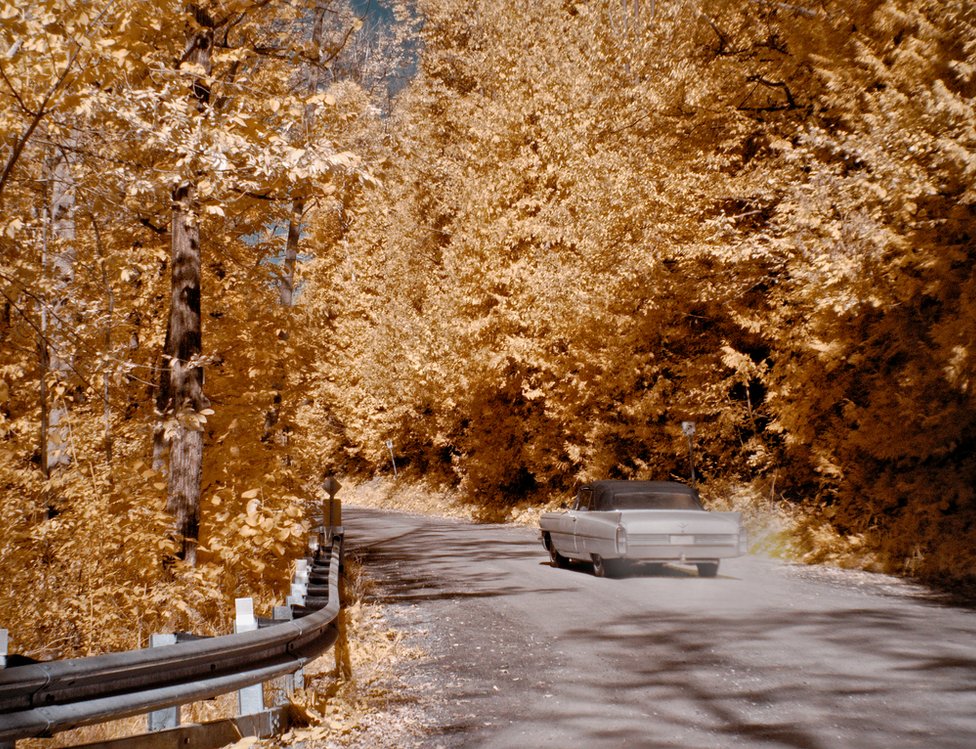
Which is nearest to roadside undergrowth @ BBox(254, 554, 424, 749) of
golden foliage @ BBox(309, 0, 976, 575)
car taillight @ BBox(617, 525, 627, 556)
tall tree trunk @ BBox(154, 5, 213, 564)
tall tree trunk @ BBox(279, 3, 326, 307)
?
tall tree trunk @ BBox(154, 5, 213, 564)

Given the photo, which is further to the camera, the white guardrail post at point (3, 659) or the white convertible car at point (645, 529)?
the white convertible car at point (645, 529)

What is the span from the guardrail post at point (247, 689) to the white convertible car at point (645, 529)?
28.1ft

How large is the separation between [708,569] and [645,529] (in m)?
1.47

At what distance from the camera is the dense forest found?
7398mm

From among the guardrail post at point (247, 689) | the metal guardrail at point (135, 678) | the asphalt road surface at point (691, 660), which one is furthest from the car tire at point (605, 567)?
the guardrail post at point (247, 689)

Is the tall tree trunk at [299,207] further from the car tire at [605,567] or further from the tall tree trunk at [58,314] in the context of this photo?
the car tire at [605,567]

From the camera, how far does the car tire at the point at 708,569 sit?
13531mm

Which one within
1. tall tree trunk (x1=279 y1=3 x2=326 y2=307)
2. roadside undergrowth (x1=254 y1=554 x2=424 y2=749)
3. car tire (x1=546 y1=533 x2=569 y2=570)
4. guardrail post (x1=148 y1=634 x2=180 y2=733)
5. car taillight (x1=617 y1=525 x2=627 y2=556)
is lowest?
car tire (x1=546 y1=533 x2=569 y2=570)

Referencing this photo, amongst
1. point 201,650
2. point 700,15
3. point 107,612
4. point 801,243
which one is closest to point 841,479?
point 801,243

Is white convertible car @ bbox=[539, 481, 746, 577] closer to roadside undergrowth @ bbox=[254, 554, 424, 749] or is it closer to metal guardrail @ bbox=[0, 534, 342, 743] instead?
roadside undergrowth @ bbox=[254, 554, 424, 749]

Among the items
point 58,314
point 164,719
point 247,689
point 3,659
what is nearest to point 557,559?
point 58,314

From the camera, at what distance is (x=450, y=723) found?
5.97m

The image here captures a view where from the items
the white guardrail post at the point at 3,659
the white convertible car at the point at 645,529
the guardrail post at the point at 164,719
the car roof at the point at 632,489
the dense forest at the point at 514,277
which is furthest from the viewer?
the car roof at the point at 632,489

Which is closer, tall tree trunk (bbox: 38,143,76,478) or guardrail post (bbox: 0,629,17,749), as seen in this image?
guardrail post (bbox: 0,629,17,749)
